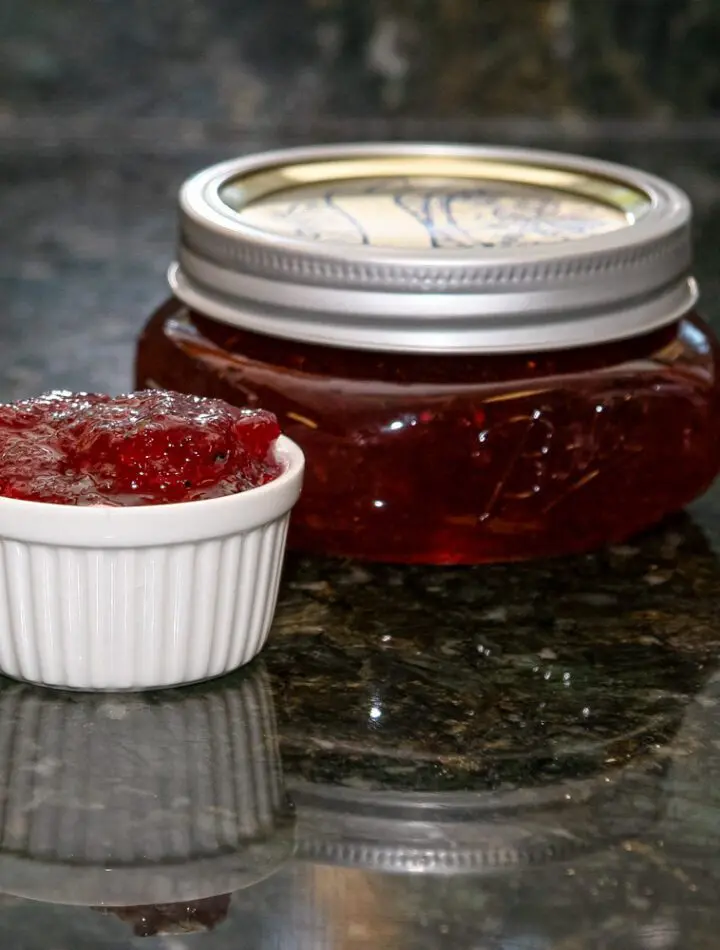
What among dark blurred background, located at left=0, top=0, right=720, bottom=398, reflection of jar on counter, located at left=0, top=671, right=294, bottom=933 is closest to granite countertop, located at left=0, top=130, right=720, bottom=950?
reflection of jar on counter, located at left=0, top=671, right=294, bottom=933

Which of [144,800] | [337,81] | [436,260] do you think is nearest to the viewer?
[144,800]

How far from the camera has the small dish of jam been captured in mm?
682

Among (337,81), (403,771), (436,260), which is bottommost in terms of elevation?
(337,81)

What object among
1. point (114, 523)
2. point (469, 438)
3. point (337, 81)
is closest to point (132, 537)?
point (114, 523)

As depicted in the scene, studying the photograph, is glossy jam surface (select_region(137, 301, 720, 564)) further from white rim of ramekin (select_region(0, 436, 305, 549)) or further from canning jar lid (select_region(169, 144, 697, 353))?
white rim of ramekin (select_region(0, 436, 305, 549))

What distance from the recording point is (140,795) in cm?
64

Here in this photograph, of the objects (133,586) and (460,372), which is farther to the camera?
(460,372)

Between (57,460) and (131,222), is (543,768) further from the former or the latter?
(131,222)

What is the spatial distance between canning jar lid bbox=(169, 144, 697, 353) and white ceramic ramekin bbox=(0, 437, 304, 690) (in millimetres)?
129

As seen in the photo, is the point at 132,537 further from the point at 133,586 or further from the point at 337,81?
the point at 337,81

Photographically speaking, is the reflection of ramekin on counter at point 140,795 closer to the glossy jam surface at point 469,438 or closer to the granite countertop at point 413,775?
the granite countertop at point 413,775

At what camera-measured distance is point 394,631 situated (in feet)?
2.61

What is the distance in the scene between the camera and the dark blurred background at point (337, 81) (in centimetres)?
195

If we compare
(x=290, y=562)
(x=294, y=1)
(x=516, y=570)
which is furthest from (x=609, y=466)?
(x=294, y=1)
